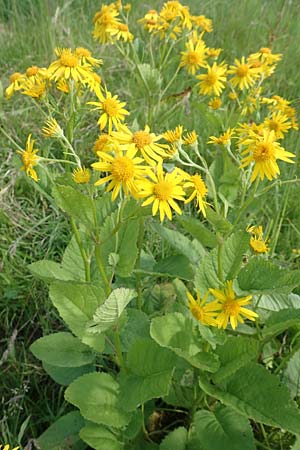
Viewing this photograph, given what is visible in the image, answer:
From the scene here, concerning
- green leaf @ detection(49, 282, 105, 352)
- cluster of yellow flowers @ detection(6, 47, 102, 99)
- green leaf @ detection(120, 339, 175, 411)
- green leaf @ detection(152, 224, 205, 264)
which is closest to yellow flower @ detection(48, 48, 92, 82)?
cluster of yellow flowers @ detection(6, 47, 102, 99)

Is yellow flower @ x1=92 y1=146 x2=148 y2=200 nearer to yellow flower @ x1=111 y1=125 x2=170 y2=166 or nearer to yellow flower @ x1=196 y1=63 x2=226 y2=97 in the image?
yellow flower @ x1=111 y1=125 x2=170 y2=166

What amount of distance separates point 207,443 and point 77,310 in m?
0.38

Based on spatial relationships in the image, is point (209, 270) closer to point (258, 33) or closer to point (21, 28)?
point (258, 33)

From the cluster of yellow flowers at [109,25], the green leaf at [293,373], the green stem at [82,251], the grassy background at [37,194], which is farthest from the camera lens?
the cluster of yellow flowers at [109,25]

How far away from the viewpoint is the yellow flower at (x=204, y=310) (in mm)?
1104

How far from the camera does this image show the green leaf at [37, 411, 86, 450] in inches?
50.2

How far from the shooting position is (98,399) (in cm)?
116

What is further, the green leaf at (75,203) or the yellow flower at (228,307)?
the yellow flower at (228,307)

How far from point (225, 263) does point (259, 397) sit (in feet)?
0.91

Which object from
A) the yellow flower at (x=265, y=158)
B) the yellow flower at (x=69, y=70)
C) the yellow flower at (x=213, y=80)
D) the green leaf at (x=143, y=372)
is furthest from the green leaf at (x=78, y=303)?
the yellow flower at (x=213, y=80)

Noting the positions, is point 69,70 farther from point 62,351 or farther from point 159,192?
point 62,351

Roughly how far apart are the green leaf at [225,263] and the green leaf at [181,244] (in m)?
0.19

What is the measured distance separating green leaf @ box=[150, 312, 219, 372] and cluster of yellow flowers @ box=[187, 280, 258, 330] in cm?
3

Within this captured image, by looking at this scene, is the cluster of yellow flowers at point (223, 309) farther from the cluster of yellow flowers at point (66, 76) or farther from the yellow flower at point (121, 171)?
the cluster of yellow flowers at point (66, 76)
